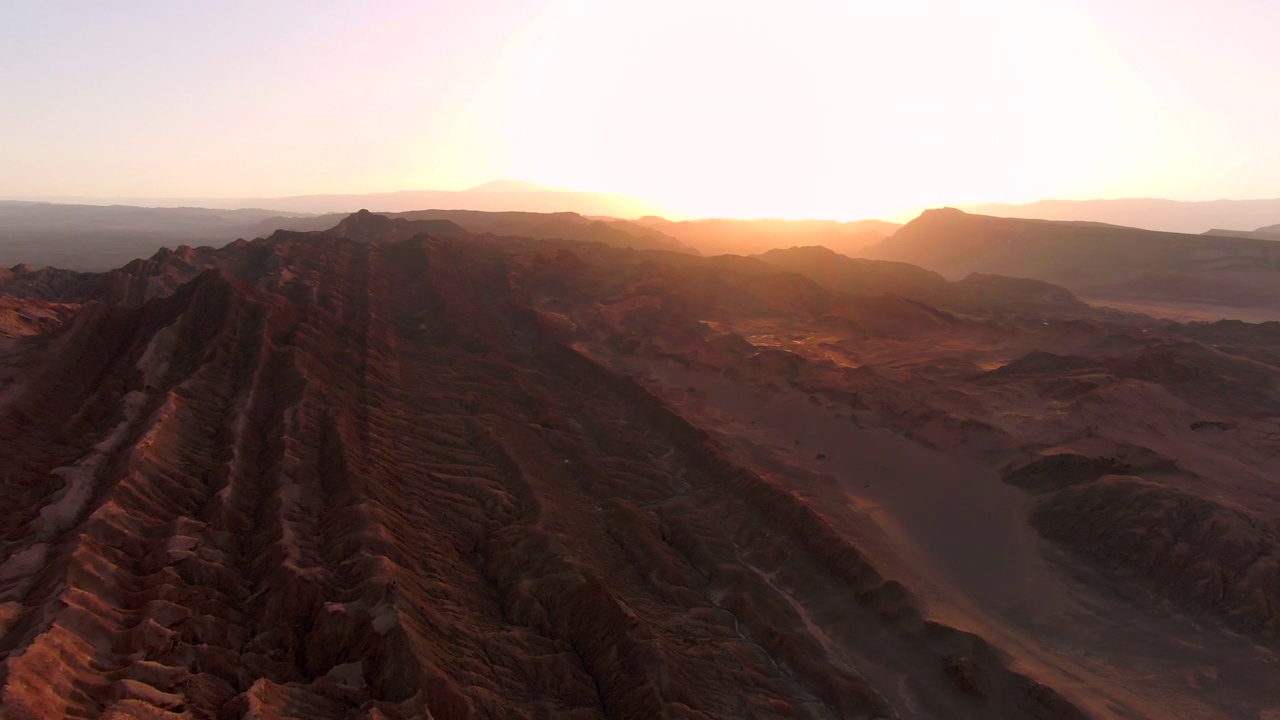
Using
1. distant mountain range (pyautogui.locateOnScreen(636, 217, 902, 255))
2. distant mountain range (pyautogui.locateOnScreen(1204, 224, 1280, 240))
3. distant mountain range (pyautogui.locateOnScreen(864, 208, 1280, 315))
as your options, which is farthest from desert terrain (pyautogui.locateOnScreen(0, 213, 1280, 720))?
distant mountain range (pyautogui.locateOnScreen(1204, 224, 1280, 240))

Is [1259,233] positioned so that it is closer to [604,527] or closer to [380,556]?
[604,527]

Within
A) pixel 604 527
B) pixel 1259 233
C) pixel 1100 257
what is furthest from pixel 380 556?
pixel 1259 233

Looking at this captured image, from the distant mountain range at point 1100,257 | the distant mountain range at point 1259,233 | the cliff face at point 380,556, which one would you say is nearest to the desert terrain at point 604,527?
the cliff face at point 380,556

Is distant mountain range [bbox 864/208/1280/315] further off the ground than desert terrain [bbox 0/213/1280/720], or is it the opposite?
distant mountain range [bbox 864/208/1280/315]

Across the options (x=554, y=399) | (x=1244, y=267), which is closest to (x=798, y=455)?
(x=554, y=399)

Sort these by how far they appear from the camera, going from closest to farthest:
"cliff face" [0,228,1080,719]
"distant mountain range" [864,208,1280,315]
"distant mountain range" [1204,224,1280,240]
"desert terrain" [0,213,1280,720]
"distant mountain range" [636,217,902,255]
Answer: "cliff face" [0,228,1080,719] → "desert terrain" [0,213,1280,720] → "distant mountain range" [864,208,1280,315] → "distant mountain range" [1204,224,1280,240] → "distant mountain range" [636,217,902,255]

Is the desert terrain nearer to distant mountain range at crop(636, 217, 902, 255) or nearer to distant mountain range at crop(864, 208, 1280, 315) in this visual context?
distant mountain range at crop(864, 208, 1280, 315)

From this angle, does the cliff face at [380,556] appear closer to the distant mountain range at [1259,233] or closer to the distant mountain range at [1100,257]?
the distant mountain range at [1100,257]
